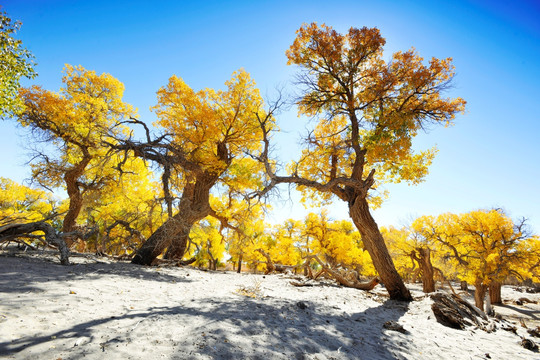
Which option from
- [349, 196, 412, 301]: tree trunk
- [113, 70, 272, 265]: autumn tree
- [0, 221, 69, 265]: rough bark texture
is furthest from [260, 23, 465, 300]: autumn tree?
[0, 221, 69, 265]: rough bark texture

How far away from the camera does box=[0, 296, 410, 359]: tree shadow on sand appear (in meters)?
2.49

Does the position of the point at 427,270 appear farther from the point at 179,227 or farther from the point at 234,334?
the point at 234,334

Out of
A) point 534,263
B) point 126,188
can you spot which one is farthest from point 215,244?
point 534,263

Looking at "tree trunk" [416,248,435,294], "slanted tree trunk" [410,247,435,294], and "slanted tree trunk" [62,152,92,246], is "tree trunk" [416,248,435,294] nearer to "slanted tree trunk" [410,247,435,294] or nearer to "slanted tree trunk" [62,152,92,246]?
"slanted tree trunk" [410,247,435,294]

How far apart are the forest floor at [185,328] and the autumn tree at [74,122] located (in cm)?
805

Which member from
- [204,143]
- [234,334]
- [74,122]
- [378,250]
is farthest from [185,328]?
[74,122]

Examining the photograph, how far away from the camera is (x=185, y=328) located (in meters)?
3.14

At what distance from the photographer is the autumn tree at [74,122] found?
38.3ft

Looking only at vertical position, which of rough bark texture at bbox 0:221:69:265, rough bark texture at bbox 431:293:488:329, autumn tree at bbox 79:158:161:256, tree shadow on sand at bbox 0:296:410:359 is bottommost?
rough bark texture at bbox 431:293:488:329

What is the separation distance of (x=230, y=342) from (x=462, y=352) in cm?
413

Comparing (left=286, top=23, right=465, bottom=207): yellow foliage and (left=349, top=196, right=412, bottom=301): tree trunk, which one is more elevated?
(left=286, top=23, right=465, bottom=207): yellow foliage

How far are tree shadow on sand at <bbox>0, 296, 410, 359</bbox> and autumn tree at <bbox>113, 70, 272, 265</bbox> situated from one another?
5.74 metres

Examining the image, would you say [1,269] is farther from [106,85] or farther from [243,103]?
[106,85]

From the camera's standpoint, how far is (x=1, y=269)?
4.74 meters
